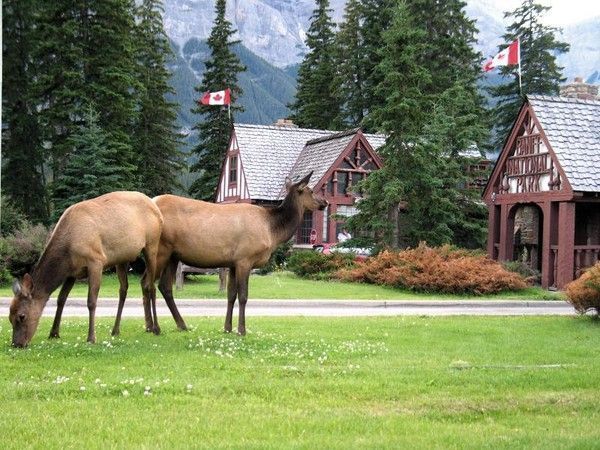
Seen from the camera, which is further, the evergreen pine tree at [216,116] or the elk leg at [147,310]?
the evergreen pine tree at [216,116]

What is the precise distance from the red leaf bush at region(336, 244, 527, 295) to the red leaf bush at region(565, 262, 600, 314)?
732 centimetres

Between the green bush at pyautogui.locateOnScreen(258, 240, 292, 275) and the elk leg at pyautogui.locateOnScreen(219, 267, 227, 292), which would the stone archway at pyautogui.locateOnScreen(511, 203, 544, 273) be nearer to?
the green bush at pyautogui.locateOnScreen(258, 240, 292, 275)

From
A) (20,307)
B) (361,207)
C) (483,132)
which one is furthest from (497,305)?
(483,132)

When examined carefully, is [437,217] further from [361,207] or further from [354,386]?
[354,386]

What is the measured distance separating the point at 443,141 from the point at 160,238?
86.2ft

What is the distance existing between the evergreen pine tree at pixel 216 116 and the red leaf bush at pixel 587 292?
45.9 m

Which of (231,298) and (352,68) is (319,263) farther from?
(352,68)

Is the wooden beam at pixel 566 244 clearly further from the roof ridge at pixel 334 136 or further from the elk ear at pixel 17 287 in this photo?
the elk ear at pixel 17 287

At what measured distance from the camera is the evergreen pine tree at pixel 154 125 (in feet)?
169

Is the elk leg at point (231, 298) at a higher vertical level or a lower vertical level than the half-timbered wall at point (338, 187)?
lower

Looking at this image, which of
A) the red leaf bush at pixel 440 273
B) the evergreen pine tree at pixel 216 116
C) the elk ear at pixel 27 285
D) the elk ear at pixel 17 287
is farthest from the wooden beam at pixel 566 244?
the evergreen pine tree at pixel 216 116

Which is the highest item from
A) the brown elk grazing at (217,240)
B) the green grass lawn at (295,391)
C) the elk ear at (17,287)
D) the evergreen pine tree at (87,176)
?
the evergreen pine tree at (87,176)

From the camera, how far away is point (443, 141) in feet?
119

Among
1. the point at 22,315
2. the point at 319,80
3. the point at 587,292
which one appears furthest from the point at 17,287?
the point at 319,80
